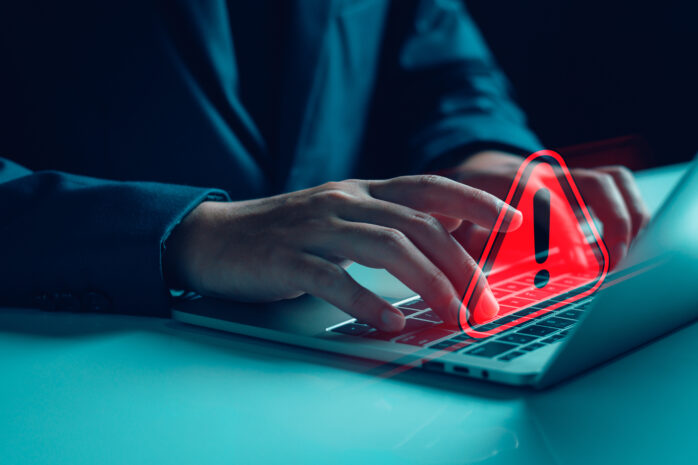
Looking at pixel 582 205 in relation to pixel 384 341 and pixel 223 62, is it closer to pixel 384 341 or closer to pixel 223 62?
pixel 384 341

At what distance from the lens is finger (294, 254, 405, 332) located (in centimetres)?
38

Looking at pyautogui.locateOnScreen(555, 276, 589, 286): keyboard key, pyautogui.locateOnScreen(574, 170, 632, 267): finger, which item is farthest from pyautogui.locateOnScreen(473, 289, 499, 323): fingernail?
pyautogui.locateOnScreen(574, 170, 632, 267): finger

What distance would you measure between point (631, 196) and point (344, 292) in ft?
1.32

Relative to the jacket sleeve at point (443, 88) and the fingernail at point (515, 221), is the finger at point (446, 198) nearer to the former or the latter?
the fingernail at point (515, 221)

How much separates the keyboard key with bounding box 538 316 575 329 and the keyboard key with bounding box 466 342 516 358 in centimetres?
5

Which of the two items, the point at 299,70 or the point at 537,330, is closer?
the point at 537,330

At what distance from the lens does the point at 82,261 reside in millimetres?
505

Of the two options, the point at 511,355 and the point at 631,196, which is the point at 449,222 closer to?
the point at 511,355

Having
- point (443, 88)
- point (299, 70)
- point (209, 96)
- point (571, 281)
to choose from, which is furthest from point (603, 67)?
point (571, 281)

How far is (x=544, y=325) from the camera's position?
37 centimetres

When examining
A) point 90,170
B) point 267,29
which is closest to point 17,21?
point 90,170

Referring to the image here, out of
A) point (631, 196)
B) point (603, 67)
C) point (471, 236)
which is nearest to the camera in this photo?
point (471, 236)

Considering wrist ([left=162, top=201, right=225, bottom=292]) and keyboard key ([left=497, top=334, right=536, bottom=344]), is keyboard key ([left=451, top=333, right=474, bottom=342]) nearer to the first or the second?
keyboard key ([left=497, top=334, right=536, bottom=344])

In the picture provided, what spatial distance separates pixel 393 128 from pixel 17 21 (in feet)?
2.06
